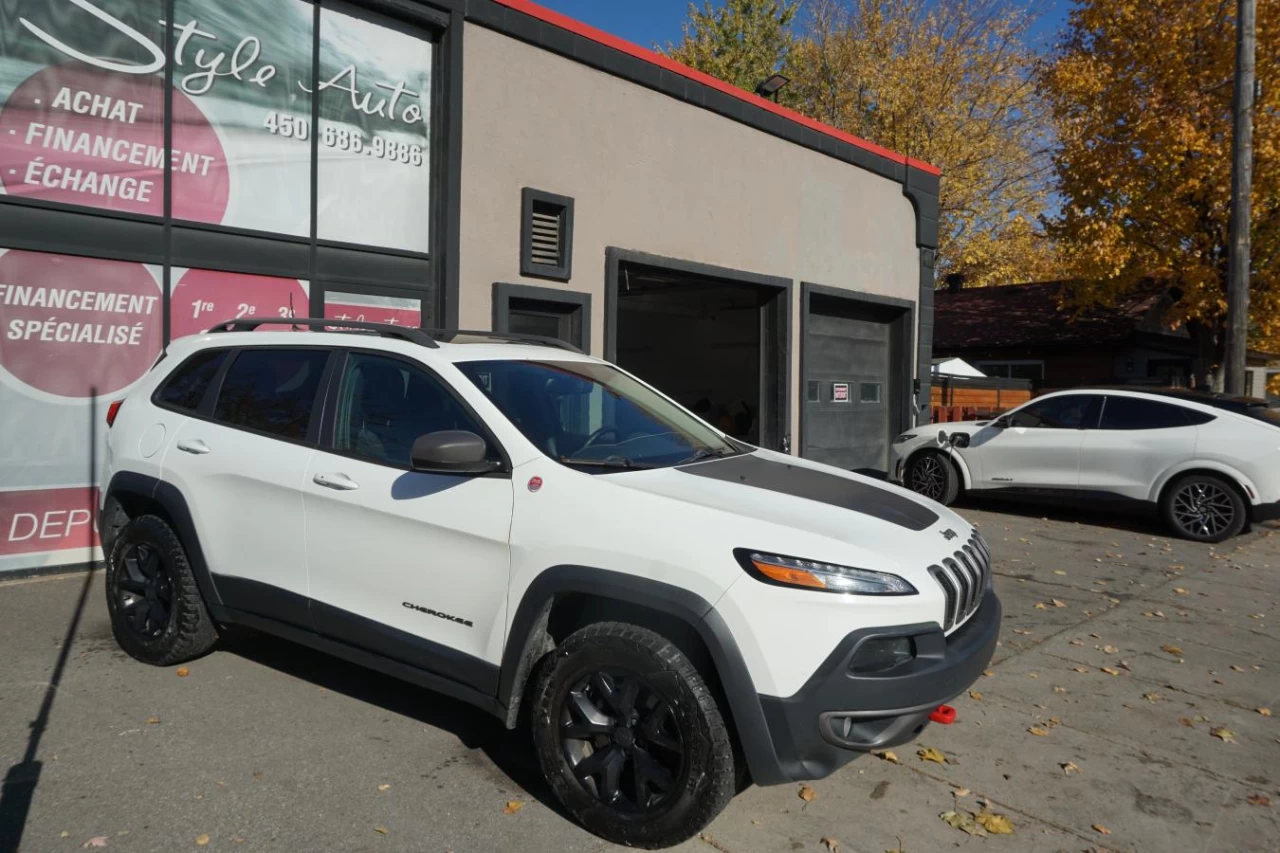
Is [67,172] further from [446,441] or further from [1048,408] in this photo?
[1048,408]

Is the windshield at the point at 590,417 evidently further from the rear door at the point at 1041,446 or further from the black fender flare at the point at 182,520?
the rear door at the point at 1041,446

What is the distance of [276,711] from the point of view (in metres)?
4.31

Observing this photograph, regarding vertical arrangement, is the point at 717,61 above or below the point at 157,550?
above

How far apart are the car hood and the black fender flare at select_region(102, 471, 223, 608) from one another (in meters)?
2.28

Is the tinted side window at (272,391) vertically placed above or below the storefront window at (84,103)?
below

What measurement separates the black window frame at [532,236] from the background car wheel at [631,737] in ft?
20.2

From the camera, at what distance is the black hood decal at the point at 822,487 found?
361 cm

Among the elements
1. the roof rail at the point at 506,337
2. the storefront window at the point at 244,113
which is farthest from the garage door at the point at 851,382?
the roof rail at the point at 506,337

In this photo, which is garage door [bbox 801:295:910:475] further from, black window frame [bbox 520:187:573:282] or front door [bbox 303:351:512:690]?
front door [bbox 303:351:512:690]

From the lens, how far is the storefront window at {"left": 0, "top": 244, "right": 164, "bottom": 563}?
21.8 ft

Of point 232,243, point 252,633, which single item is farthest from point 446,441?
point 232,243

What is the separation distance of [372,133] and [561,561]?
6182mm

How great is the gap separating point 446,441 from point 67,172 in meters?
5.09

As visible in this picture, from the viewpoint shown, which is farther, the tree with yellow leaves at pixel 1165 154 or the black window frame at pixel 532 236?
the tree with yellow leaves at pixel 1165 154
